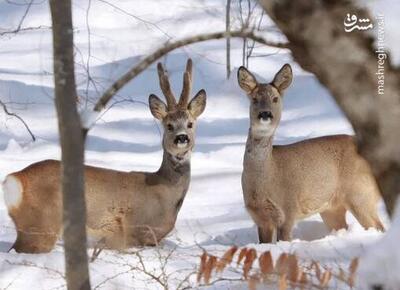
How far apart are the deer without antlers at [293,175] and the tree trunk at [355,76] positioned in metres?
5.66

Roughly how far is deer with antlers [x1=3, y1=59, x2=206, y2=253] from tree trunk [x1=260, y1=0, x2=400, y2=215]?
4754 millimetres

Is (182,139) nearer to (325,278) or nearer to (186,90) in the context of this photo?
(186,90)

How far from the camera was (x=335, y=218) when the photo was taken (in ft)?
33.6

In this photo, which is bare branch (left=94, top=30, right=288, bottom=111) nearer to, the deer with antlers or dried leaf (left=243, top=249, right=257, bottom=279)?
dried leaf (left=243, top=249, right=257, bottom=279)

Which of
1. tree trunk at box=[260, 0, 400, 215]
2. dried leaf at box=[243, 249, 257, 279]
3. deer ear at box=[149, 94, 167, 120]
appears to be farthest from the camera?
deer ear at box=[149, 94, 167, 120]

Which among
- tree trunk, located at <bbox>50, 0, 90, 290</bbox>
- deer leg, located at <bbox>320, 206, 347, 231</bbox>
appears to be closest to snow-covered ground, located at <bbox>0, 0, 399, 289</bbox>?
deer leg, located at <bbox>320, 206, 347, 231</bbox>

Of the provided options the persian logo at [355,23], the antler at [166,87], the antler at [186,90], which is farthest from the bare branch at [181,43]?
the antler at [186,90]

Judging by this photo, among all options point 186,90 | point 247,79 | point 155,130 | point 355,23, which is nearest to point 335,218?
point 247,79

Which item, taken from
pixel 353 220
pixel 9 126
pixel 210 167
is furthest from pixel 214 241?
pixel 9 126

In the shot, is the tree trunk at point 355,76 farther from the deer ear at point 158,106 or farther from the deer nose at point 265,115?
the deer ear at point 158,106

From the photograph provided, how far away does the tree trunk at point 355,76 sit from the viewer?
3938 millimetres

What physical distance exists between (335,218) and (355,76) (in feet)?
20.9

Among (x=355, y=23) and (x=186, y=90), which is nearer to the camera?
(x=355, y=23)

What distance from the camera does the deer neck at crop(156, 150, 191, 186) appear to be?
32.8 feet
